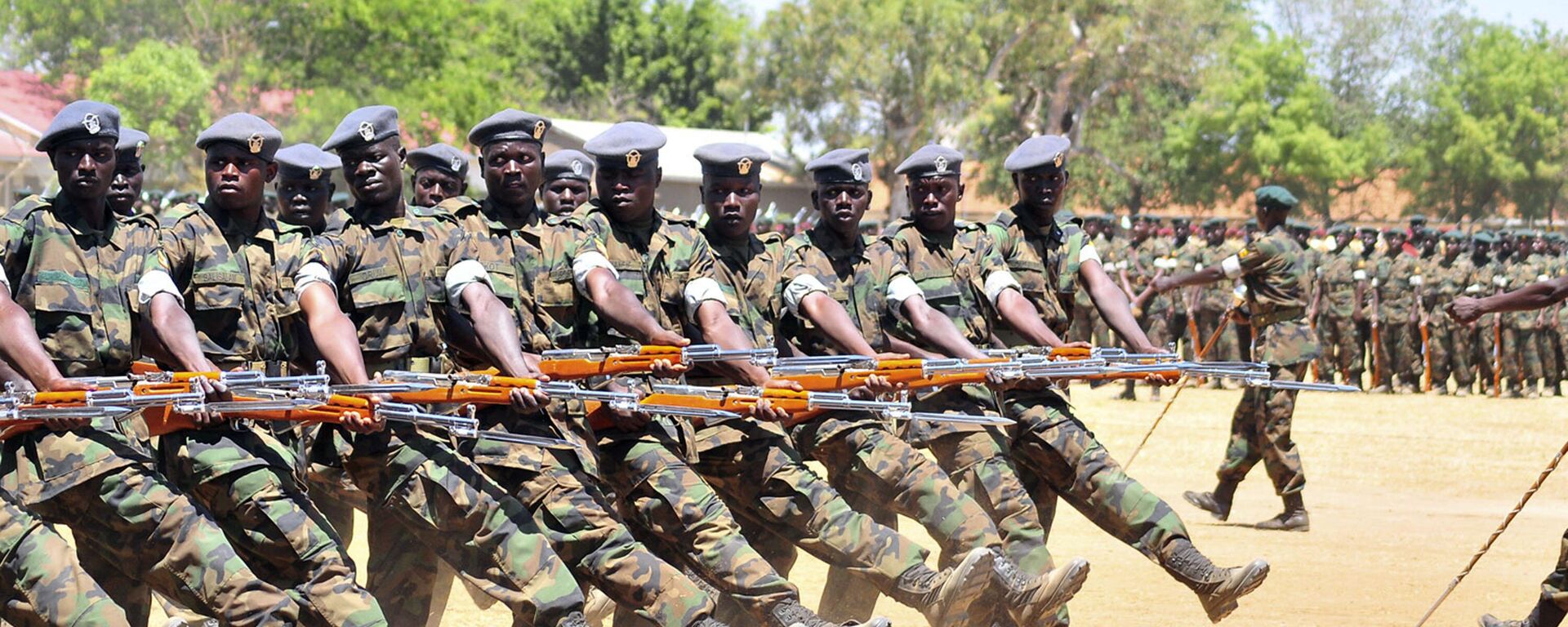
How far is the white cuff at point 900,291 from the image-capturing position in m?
8.48

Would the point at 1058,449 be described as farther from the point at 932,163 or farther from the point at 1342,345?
the point at 1342,345

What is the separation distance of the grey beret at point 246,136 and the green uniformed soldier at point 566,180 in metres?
2.92

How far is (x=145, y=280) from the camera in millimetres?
6395

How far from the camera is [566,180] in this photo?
975 centimetres

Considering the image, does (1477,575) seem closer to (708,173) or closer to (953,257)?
(953,257)

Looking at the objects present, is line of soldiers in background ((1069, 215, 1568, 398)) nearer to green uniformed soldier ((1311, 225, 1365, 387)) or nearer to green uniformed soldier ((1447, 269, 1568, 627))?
green uniformed soldier ((1311, 225, 1365, 387))

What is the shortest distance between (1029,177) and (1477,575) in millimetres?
3670

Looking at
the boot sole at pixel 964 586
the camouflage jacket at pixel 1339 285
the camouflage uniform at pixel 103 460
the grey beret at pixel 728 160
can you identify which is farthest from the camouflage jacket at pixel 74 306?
the camouflage jacket at pixel 1339 285

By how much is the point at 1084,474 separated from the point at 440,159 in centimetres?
344

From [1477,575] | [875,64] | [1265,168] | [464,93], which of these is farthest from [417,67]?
[1477,575]

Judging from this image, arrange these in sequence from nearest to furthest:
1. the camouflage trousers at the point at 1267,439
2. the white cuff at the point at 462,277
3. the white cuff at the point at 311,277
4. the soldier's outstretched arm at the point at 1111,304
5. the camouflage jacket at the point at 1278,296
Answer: the white cuff at the point at 311,277 < the white cuff at the point at 462,277 < the soldier's outstretched arm at the point at 1111,304 < the camouflage trousers at the point at 1267,439 < the camouflage jacket at the point at 1278,296

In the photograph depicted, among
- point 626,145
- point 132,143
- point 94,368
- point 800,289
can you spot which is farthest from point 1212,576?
point 132,143

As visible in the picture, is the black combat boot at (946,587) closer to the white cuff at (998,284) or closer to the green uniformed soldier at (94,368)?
the white cuff at (998,284)

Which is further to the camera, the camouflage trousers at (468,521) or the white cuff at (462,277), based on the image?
the white cuff at (462,277)
